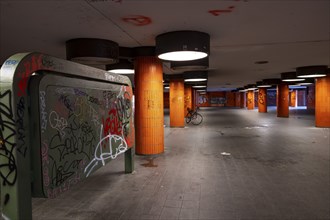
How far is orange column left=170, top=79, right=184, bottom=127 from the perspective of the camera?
1622 cm

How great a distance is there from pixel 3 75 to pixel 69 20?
2745mm

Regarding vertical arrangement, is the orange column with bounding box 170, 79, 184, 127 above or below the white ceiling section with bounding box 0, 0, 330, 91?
below

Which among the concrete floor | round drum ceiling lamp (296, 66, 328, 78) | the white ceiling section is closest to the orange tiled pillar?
round drum ceiling lamp (296, 66, 328, 78)

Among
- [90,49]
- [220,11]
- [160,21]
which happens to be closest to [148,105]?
[90,49]

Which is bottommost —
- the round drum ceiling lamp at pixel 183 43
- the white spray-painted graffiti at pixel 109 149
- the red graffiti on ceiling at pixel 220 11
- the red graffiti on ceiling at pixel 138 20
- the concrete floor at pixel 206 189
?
the concrete floor at pixel 206 189

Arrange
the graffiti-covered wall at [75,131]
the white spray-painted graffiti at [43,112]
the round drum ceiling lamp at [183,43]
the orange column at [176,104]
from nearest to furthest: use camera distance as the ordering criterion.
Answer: the white spray-painted graffiti at [43,112] < the graffiti-covered wall at [75,131] < the round drum ceiling lamp at [183,43] < the orange column at [176,104]

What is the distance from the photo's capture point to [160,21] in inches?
193

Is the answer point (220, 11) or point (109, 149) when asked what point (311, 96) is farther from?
point (109, 149)

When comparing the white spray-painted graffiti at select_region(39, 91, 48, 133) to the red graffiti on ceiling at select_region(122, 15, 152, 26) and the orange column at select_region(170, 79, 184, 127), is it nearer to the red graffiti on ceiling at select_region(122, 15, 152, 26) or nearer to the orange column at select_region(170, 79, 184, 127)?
the red graffiti on ceiling at select_region(122, 15, 152, 26)

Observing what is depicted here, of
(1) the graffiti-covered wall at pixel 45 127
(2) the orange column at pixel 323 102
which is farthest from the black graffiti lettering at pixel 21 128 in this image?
(2) the orange column at pixel 323 102

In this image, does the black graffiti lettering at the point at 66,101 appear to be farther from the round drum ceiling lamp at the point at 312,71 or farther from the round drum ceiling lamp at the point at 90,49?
the round drum ceiling lamp at the point at 312,71

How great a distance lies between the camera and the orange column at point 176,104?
1622cm

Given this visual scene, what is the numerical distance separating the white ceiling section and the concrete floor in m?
3.18

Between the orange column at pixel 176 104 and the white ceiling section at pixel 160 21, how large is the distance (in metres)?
9.10
